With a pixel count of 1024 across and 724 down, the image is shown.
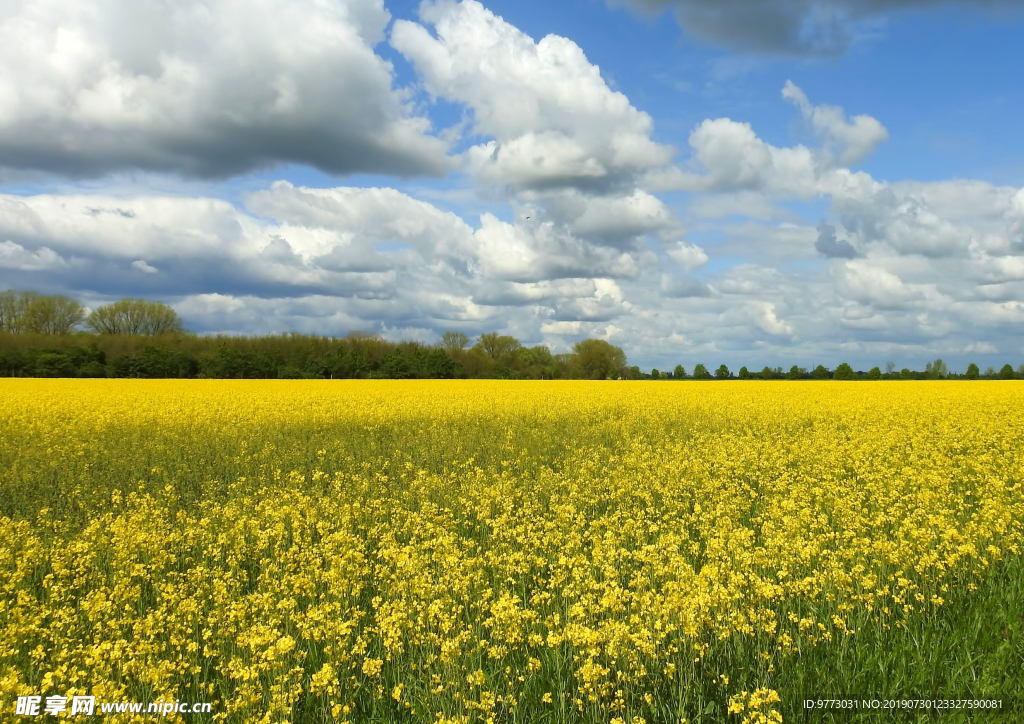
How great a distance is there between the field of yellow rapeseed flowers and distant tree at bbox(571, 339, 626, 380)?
68.3 metres

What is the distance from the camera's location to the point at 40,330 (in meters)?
74.4

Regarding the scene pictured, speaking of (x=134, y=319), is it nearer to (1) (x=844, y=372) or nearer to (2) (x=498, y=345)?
(2) (x=498, y=345)

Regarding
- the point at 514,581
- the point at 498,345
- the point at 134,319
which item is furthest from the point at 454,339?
the point at 514,581

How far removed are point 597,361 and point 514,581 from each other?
7960 cm

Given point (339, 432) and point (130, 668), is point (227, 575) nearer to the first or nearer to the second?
point (130, 668)

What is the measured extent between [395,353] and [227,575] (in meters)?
64.3

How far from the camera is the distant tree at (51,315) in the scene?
74750mm

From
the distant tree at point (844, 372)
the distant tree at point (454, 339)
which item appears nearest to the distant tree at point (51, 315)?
the distant tree at point (454, 339)

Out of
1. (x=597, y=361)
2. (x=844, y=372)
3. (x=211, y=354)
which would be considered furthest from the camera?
(x=597, y=361)

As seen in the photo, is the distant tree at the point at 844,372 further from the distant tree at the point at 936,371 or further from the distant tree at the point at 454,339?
the distant tree at the point at 454,339

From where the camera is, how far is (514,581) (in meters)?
5.70

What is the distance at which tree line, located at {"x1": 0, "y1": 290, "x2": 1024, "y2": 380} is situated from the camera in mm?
59312

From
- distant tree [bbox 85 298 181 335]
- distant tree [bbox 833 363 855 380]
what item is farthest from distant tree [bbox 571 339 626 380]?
distant tree [bbox 85 298 181 335]

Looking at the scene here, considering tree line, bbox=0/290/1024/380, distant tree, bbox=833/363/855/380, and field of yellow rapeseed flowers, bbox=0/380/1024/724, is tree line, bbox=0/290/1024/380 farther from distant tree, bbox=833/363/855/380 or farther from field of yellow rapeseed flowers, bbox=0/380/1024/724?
field of yellow rapeseed flowers, bbox=0/380/1024/724
